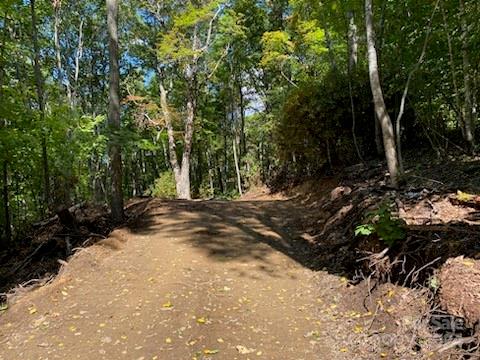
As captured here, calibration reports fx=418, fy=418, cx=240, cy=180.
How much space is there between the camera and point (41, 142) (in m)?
10.2

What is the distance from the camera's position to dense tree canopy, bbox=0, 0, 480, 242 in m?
9.95

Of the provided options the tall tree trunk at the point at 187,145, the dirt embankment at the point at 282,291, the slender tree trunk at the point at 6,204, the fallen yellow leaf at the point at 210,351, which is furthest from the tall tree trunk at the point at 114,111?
the tall tree trunk at the point at 187,145

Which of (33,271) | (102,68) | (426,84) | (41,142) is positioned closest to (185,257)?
(33,271)

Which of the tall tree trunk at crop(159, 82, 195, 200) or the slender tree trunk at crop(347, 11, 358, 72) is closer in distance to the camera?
the slender tree trunk at crop(347, 11, 358, 72)

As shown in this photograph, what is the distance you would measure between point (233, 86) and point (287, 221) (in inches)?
668

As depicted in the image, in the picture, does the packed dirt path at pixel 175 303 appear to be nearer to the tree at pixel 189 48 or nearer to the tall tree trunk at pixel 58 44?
the tree at pixel 189 48

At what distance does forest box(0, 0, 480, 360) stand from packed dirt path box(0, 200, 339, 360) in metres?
0.03

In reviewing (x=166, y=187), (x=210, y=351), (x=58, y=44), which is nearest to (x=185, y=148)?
(x=166, y=187)

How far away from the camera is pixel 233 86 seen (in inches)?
1001

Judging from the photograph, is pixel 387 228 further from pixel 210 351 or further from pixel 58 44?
pixel 58 44

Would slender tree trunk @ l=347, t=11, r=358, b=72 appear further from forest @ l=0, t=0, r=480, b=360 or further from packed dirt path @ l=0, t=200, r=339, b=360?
packed dirt path @ l=0, t=200, r=339, b=360

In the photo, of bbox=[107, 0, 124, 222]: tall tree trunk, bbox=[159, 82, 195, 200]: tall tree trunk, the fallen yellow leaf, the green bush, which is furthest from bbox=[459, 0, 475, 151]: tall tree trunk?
the green bush

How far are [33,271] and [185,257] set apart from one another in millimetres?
3452

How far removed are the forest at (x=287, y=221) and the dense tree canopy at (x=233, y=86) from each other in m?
0.08
